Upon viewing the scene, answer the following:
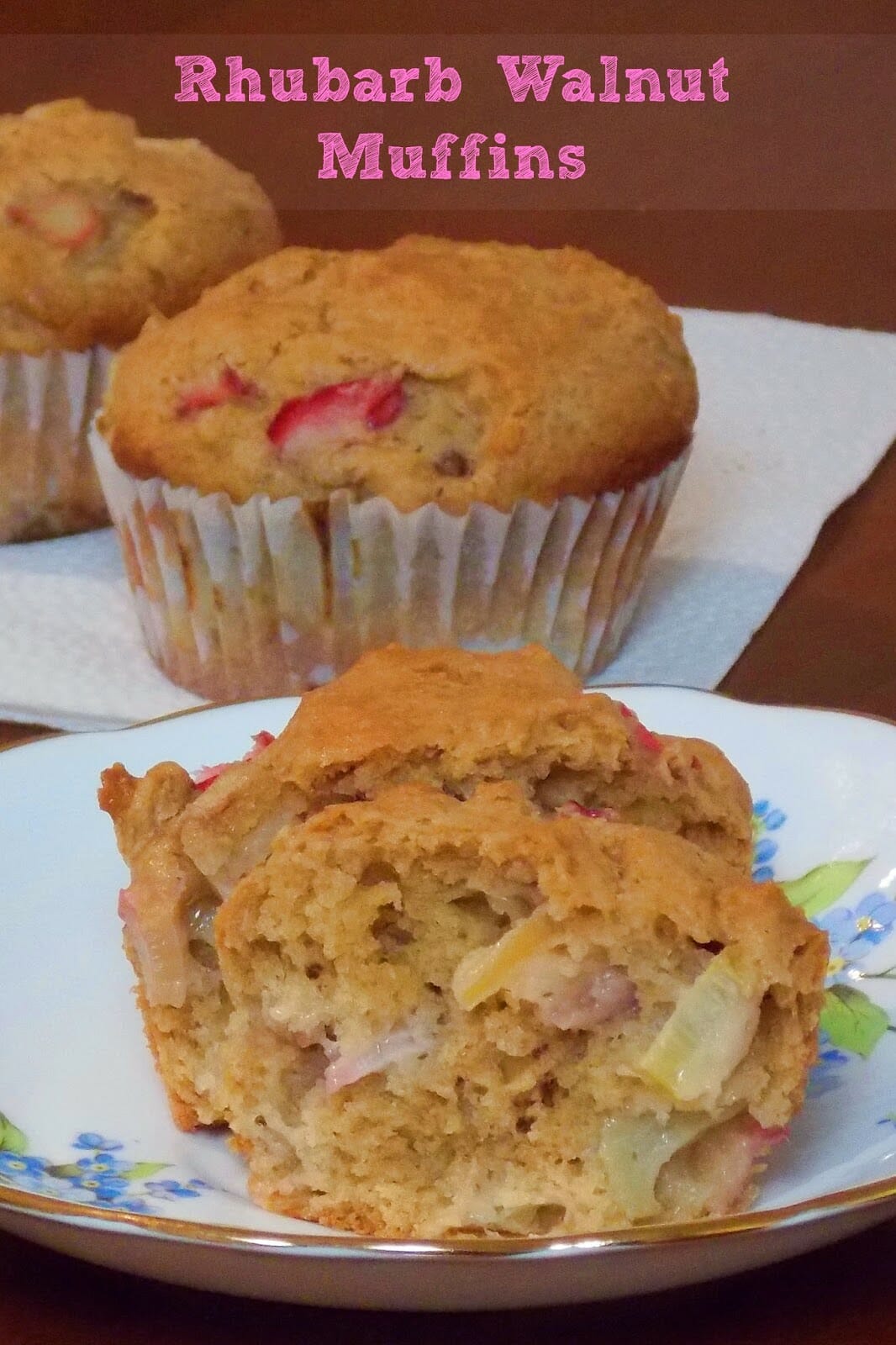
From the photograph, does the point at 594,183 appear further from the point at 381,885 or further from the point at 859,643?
the point at 381,885

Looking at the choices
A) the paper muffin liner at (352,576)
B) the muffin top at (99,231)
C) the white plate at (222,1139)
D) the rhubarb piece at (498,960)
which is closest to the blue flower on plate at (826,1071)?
the white plate at (222,1139)

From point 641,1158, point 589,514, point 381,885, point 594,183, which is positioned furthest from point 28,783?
point 594,183

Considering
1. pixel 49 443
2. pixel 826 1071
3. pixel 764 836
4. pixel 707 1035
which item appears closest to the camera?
pixel 707 1035

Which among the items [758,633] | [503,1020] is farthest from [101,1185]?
[758,633]

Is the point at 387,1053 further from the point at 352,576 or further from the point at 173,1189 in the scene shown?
the point at 352,576

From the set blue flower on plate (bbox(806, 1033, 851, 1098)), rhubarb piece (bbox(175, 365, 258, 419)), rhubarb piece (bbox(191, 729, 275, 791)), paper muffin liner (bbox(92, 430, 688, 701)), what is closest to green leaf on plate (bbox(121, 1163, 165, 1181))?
rhubarb piece (bbox(191, 729, 275, 791))
